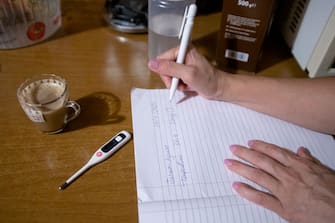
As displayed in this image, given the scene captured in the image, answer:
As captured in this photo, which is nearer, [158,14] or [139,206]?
[139,206]

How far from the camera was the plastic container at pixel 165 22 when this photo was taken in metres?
0.68

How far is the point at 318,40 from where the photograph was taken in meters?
0.65

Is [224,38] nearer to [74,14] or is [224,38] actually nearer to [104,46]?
[104,46]

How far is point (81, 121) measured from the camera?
578 mm

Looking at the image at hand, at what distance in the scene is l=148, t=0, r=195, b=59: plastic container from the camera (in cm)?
68

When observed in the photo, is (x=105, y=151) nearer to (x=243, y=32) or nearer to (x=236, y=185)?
(x=236, y=185)

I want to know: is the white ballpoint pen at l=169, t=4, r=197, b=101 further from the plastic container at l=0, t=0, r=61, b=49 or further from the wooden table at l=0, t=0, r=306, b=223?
the plastic container at l=0, t=0, r=61, b=49

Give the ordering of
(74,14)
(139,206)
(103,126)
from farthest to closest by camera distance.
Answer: (74,14) < (103,126) < (139,206)

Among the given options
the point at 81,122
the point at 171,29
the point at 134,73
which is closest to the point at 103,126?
the point at 81,122

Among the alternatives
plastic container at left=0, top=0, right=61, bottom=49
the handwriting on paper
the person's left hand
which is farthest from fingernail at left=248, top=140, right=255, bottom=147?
plastic container at left=0, top=0, right=61, bottom=49

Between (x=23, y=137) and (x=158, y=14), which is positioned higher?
(x=158, y=14)

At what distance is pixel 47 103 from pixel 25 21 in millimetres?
316

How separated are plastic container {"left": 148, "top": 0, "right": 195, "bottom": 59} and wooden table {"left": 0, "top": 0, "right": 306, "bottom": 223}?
2.7 inches

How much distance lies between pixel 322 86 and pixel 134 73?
0.39 meters
